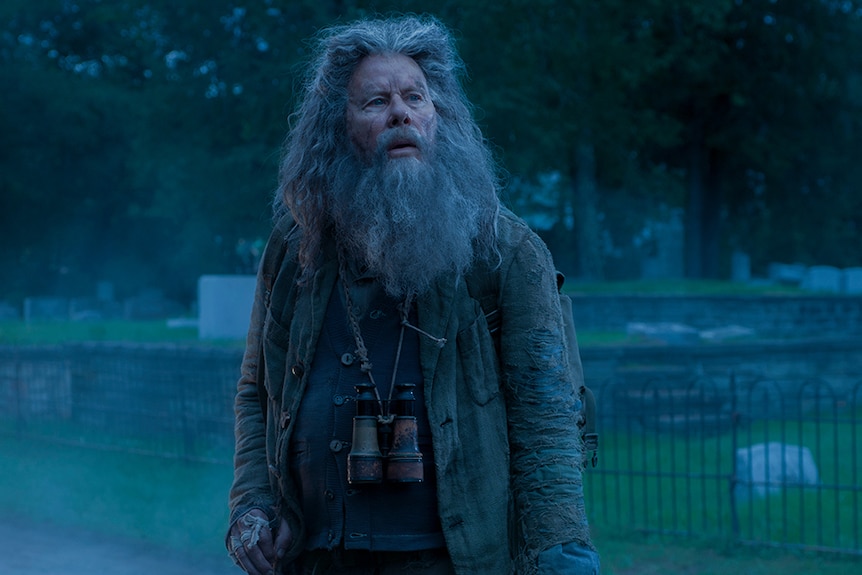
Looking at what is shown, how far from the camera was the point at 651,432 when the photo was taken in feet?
34.6

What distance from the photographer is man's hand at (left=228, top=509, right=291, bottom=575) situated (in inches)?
85.3

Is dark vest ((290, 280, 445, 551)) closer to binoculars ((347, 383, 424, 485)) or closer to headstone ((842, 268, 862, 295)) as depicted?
binoculars ((347, 383, 424, 485))

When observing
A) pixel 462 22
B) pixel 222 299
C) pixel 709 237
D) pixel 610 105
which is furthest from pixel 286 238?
pixel 709 237

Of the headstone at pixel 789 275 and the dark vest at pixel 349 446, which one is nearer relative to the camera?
the dark vest at pixel 349 446

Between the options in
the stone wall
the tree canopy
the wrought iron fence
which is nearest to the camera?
the wrought iron fence

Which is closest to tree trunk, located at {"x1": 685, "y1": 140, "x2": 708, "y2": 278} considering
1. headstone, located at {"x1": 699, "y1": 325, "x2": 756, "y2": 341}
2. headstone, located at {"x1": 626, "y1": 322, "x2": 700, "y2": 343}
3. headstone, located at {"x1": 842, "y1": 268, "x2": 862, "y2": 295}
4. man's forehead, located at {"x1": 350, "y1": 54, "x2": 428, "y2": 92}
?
headstone, located at {"x1": 842, "y1": 268, "x2": 862, "y2": 295}

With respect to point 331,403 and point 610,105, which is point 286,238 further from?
point 610,105

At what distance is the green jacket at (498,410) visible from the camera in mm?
2020

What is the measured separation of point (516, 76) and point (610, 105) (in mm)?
8288

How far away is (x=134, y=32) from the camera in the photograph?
15.5 meters

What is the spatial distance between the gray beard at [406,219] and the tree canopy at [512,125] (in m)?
7.10

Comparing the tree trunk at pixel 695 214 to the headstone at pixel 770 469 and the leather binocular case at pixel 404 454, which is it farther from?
the leather binocular case at pixel 404 454

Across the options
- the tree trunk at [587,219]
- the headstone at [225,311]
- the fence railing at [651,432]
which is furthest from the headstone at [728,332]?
the tree trunk at [587,219]

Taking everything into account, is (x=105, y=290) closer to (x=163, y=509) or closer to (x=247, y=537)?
(x=163, y=509)
